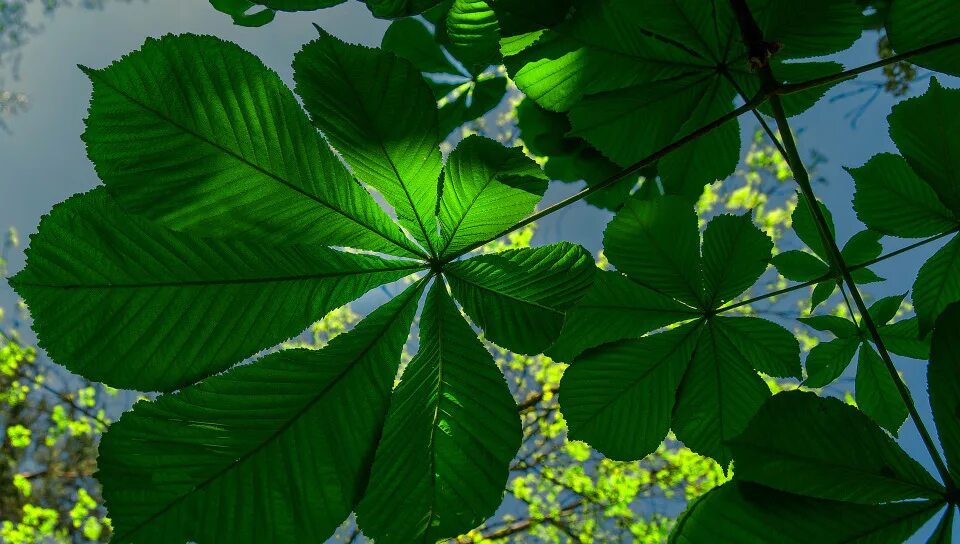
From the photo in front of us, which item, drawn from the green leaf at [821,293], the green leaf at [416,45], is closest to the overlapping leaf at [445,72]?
the green leaf at [416,45]

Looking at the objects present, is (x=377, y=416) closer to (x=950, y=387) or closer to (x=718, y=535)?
(x=718, y=535)

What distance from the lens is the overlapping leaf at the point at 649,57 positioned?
0.88 m

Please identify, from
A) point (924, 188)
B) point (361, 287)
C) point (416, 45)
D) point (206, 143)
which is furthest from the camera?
point (416, 45)

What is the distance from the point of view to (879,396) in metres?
1.26

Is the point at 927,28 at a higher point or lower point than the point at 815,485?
higher

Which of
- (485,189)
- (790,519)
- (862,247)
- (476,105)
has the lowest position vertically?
(790,519)

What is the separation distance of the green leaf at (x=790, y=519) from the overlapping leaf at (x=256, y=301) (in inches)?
9.0

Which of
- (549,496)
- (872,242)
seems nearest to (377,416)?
(872,242)

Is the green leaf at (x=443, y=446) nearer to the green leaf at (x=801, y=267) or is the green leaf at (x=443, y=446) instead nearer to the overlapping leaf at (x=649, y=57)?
the overlapping leaf at (x=649, y=57)

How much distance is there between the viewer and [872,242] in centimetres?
130

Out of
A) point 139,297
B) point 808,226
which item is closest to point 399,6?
point 139,297

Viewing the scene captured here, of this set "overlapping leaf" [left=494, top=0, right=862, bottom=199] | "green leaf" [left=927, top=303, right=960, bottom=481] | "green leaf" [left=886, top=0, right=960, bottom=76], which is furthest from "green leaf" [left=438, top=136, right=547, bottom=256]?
"green leaf" [left=886, top=0, right=960, bottom=76]

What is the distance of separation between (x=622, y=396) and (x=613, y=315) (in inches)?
6.1

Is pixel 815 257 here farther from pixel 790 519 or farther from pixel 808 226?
pixel 790 519
